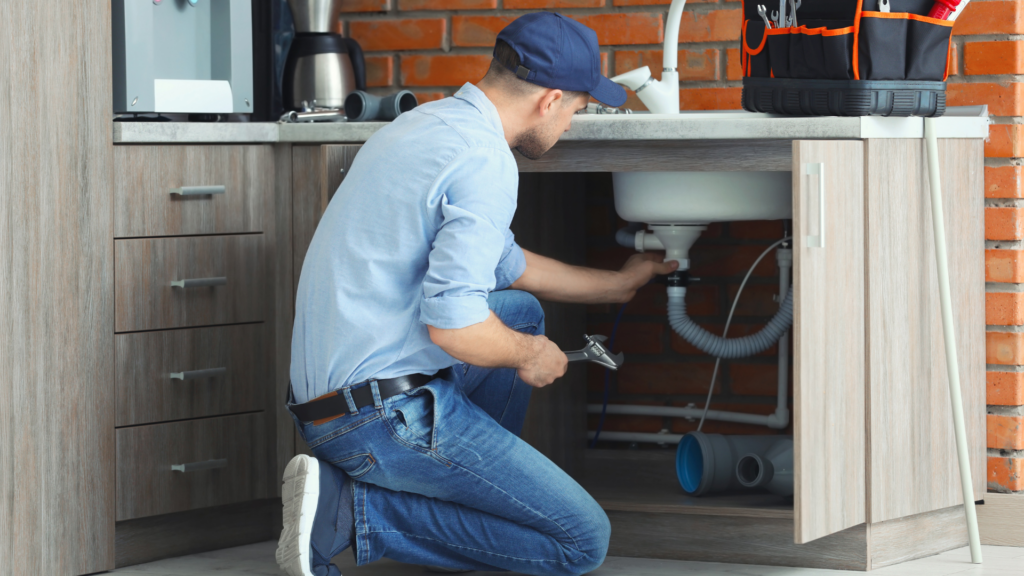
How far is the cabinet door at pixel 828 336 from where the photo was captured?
1.76 meters

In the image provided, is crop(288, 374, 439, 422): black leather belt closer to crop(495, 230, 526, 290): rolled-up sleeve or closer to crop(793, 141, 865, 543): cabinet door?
crop(495, 230, 526, 290): rolled-up sleeve

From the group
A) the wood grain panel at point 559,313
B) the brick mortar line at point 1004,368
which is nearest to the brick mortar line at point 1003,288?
the brick mortar line at point 1004,368

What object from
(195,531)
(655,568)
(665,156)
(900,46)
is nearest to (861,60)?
(900,46)

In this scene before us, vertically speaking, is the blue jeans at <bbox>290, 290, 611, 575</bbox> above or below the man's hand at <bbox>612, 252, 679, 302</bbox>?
below

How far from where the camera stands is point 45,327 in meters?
1.94

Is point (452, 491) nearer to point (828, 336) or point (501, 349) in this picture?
point (501, 349)

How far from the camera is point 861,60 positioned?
1.82 m

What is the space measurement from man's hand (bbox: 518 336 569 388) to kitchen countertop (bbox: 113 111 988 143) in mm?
344

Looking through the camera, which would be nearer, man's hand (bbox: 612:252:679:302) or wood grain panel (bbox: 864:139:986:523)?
wood grain panel (bbox: 864:139:986:523)

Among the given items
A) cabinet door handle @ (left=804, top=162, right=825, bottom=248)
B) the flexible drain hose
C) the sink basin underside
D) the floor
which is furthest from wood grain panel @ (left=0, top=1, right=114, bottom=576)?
cabinet door handle @ (left=804, top=162, right=825, bottom=248)

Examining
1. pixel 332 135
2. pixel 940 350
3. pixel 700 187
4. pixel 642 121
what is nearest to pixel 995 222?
pixel 940 350

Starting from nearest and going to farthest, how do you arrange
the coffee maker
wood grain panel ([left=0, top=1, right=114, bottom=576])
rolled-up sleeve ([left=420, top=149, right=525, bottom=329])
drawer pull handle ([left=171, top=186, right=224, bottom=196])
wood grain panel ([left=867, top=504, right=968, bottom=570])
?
rolled-up sleeve ([left=420, top=149, right=525, bottom=329]) → wood grain panel ([left=0, top=1, right=114, bottom=576]) → wood grain panel ([left=867, top=504, right=968, bottom=570]) → drawer pull handle ([left=171, top=186, right=224, bottom=196]) → the coffee maker

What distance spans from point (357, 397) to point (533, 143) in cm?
46

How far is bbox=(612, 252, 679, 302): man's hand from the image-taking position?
7.25 ft
